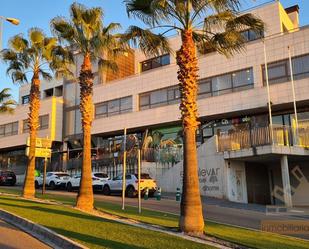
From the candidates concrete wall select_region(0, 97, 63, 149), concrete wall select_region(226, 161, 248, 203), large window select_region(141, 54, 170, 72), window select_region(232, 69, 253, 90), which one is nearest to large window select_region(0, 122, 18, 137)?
concrete wall select_region(0, 97, 63, 149)

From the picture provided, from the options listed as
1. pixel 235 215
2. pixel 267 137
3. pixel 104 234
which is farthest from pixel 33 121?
pixel 104 234

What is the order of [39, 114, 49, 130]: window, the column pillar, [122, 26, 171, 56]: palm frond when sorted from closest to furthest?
[122, 26, 171, 56]: palm frond, the column pillar, [39, 114, 49, 130]: window

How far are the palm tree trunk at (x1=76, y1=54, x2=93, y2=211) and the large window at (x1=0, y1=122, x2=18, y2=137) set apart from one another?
124 feet

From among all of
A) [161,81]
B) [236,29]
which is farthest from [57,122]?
[236,29]

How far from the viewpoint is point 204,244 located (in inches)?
376

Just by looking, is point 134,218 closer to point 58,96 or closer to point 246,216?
point 246,216

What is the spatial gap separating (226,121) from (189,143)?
23.3 m

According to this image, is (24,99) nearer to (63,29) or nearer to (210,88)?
(210,88)

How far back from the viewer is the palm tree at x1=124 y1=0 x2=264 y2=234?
1157 centimetres

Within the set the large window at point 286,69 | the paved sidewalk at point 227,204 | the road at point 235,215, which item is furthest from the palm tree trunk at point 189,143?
the large window at point 286,69

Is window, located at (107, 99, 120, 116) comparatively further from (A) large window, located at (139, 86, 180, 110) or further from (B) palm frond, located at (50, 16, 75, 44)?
(B) palm frond, located at (50, 16, 75, 44)

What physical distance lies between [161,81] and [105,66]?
17709mm

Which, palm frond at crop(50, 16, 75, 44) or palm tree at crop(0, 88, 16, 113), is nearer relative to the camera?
palm frond at crop(50, 16, 75, 44)

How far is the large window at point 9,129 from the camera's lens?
54.0 m
